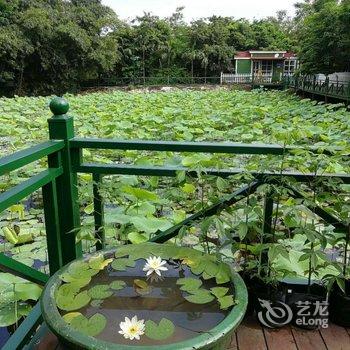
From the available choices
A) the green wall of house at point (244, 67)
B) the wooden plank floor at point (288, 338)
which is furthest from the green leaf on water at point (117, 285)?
the green wall of house at point (244, 67)

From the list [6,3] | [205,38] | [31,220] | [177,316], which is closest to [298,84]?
[205,38]

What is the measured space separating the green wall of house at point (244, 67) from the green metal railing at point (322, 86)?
405 inches

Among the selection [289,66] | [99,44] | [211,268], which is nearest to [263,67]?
[289,66]

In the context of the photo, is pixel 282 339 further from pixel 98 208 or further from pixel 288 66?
pixel 288 66

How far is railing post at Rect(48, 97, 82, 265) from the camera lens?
5.31 ft

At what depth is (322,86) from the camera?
15031mm

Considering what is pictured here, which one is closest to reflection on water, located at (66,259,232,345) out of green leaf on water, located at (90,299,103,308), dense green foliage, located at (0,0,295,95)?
green leaf on water, located at (90,299,103,308)

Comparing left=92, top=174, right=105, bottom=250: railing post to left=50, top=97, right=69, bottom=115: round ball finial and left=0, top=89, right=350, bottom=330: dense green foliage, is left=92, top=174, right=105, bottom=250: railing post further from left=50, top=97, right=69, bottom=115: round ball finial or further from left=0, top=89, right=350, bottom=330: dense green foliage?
left=50, top=97, right=69, bottom=115: round ball finial

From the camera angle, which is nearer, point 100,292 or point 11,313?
point 100,292

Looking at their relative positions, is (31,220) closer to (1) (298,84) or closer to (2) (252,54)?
(1) (298,84)

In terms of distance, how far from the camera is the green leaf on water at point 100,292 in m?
1.20

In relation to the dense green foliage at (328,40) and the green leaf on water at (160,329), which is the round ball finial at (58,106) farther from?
the dense green foliage at (328,40)

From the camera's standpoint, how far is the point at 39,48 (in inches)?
890

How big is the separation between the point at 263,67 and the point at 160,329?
122 feet
